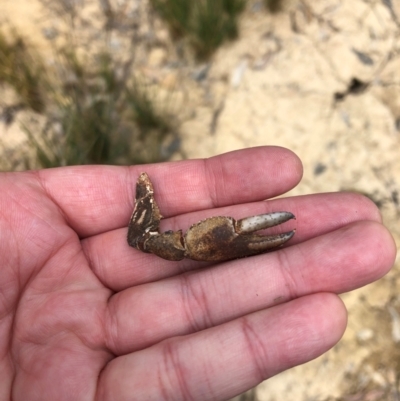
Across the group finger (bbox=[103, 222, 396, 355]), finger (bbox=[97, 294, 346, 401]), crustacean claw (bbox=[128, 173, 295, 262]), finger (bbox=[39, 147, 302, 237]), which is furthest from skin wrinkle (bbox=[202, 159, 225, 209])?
finger (bbox=[97, 294, 346, 401])

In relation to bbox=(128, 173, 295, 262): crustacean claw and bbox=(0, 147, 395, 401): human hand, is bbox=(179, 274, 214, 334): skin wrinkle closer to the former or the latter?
bbox=(0, 147, 395, 401): human hand

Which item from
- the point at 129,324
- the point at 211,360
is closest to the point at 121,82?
the point at 129,324

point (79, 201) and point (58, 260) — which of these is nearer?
point (58, 260)

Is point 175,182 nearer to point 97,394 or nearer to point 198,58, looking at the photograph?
point 97,394

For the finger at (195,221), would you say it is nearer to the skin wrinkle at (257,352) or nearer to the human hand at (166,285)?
the human hand at (166,285)

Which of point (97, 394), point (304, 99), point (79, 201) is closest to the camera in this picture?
point (97, 394)

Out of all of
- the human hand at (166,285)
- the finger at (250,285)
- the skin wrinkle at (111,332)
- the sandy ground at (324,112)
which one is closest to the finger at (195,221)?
the human hand at (166,285)
